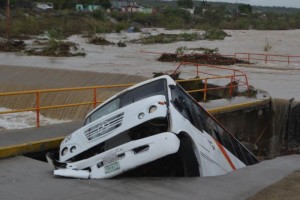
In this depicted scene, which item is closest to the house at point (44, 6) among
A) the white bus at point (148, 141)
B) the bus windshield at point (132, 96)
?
the bus windshield at point (132, 96)

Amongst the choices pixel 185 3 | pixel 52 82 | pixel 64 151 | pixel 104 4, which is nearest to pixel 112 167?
pixel 64 151

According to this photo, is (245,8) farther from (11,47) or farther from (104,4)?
(11,47)

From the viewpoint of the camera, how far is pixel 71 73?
1017 inches

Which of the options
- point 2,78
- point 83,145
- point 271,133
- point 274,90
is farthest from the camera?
point 2,78

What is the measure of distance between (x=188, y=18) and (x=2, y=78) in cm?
11289

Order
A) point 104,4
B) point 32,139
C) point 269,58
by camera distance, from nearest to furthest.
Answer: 1. point 32,139
2. point 269,58
3. point 104,4

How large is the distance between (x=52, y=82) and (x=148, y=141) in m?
18.8

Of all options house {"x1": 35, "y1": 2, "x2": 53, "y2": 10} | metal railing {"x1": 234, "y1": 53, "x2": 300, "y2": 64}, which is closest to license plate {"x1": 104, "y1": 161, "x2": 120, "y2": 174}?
metal railing {"x1": 234, "y1": 53, "x2": 300, "y2": 64}

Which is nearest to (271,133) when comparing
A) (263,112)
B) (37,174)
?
(263,112)

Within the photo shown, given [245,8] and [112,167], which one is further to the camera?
[245,8]

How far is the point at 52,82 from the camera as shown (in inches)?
972

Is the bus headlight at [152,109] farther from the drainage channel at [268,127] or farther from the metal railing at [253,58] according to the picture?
the metal railing at [253,58]

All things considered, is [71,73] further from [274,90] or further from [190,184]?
[190,184]

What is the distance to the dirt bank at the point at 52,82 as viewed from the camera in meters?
19.0
